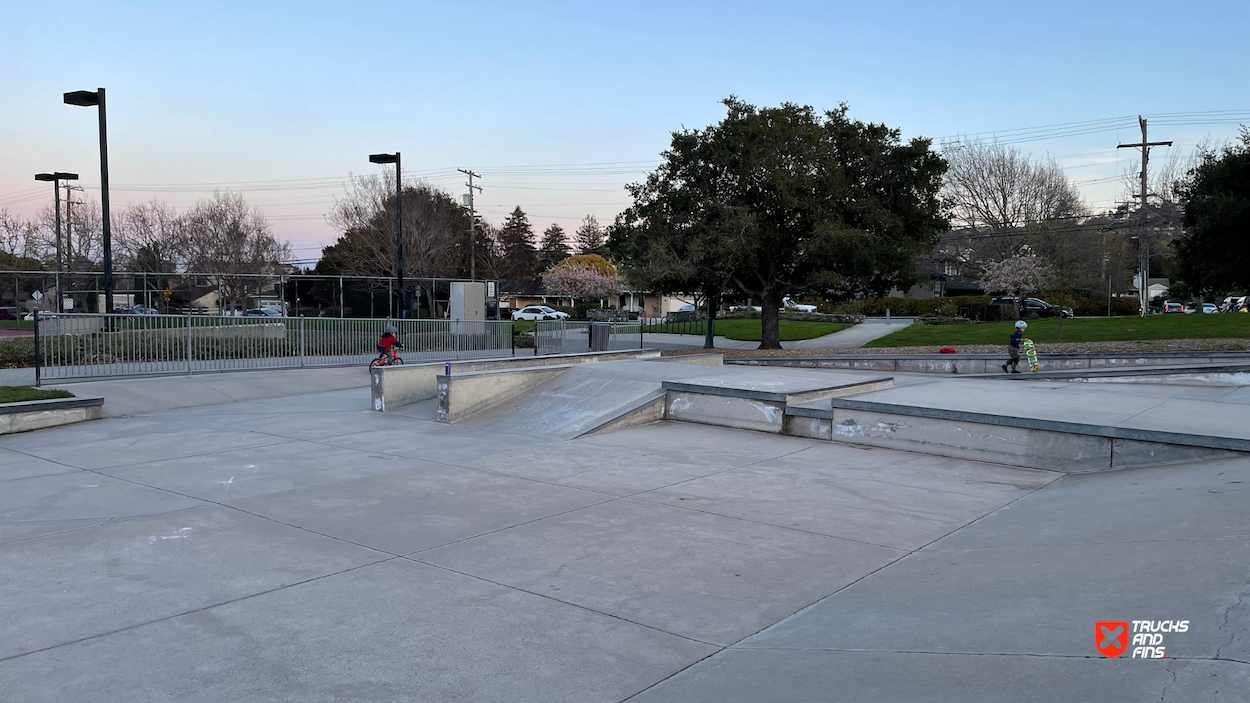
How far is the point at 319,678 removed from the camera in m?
3.94

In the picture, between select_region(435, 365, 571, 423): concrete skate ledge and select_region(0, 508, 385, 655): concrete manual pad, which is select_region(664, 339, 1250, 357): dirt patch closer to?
select_region(435, 365, 571, 423): concrete skate ledge

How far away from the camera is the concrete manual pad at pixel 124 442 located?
32.0 ft

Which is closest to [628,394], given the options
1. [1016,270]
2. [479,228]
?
[1016,270]

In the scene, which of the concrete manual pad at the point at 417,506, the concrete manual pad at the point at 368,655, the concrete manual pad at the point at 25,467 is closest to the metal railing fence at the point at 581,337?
the concrete manual pad at the point at 25,467

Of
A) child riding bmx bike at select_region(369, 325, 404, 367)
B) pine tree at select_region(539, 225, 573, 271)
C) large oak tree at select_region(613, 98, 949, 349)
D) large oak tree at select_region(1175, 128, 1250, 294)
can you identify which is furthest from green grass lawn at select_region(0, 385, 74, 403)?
pine tree at select_region(539, 225, 573, 271)

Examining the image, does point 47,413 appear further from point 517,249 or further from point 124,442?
point 517,249

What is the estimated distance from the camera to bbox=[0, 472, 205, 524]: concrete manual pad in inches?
280

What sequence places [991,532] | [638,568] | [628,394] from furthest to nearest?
[628,394], [991,532], [638,568]

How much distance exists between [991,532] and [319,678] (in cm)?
508

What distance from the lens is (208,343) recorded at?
59.0 ft

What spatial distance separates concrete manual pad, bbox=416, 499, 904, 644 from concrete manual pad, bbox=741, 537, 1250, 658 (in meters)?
0.29

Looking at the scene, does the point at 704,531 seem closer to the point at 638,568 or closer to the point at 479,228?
the point at 638,568

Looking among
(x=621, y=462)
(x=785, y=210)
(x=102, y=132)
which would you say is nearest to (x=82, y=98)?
(x=102, y=132)

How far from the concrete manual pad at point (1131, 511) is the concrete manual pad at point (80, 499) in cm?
680
